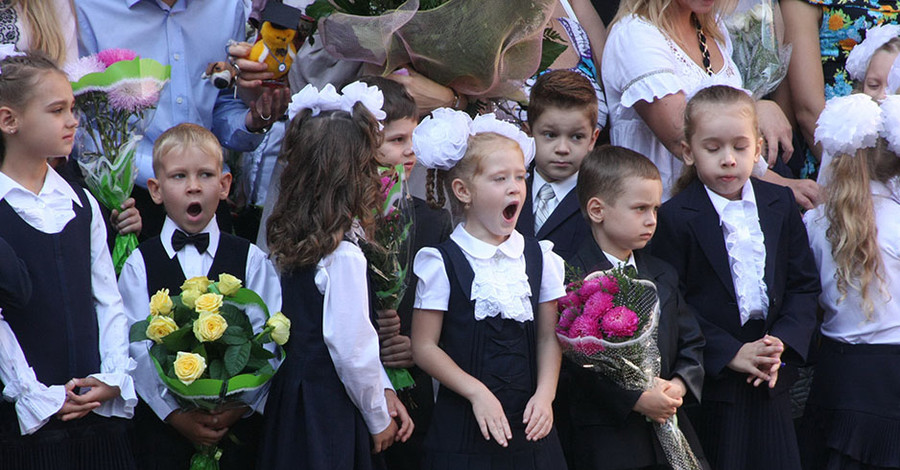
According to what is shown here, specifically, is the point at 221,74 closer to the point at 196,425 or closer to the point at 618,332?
the point at 196,425

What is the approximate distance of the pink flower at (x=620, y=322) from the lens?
3561 millimetres

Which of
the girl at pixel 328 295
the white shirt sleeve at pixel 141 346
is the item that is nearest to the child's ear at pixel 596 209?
the girl at pixel 328 295

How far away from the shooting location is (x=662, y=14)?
4.89 m

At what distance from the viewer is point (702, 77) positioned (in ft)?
15.9

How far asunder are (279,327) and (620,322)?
3.72ft

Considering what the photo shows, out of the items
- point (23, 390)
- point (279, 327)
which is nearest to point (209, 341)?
point (279, 327)

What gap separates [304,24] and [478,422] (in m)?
1.89

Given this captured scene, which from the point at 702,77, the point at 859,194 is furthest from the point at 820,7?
the point at 859,194

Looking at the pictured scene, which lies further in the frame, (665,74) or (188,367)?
(665,74)

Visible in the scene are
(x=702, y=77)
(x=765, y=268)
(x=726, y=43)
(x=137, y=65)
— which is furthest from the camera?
(x=726, y=43)

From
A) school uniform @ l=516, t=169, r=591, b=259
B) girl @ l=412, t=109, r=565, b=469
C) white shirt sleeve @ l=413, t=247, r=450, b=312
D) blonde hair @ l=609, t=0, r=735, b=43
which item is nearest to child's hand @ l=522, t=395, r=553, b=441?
girl @ l=412, t=109, r=565, b=469

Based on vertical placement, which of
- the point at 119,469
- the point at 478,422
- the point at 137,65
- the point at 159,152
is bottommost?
the point at 119,469

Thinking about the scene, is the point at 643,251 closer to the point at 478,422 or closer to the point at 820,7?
the point at 478,422

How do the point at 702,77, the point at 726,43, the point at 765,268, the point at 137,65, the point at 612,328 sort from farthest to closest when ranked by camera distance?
1. the point at 726,43
2. the point at 702,77
3. the point at 765,268
4. the point at 137,65
5. the point at 612,328
